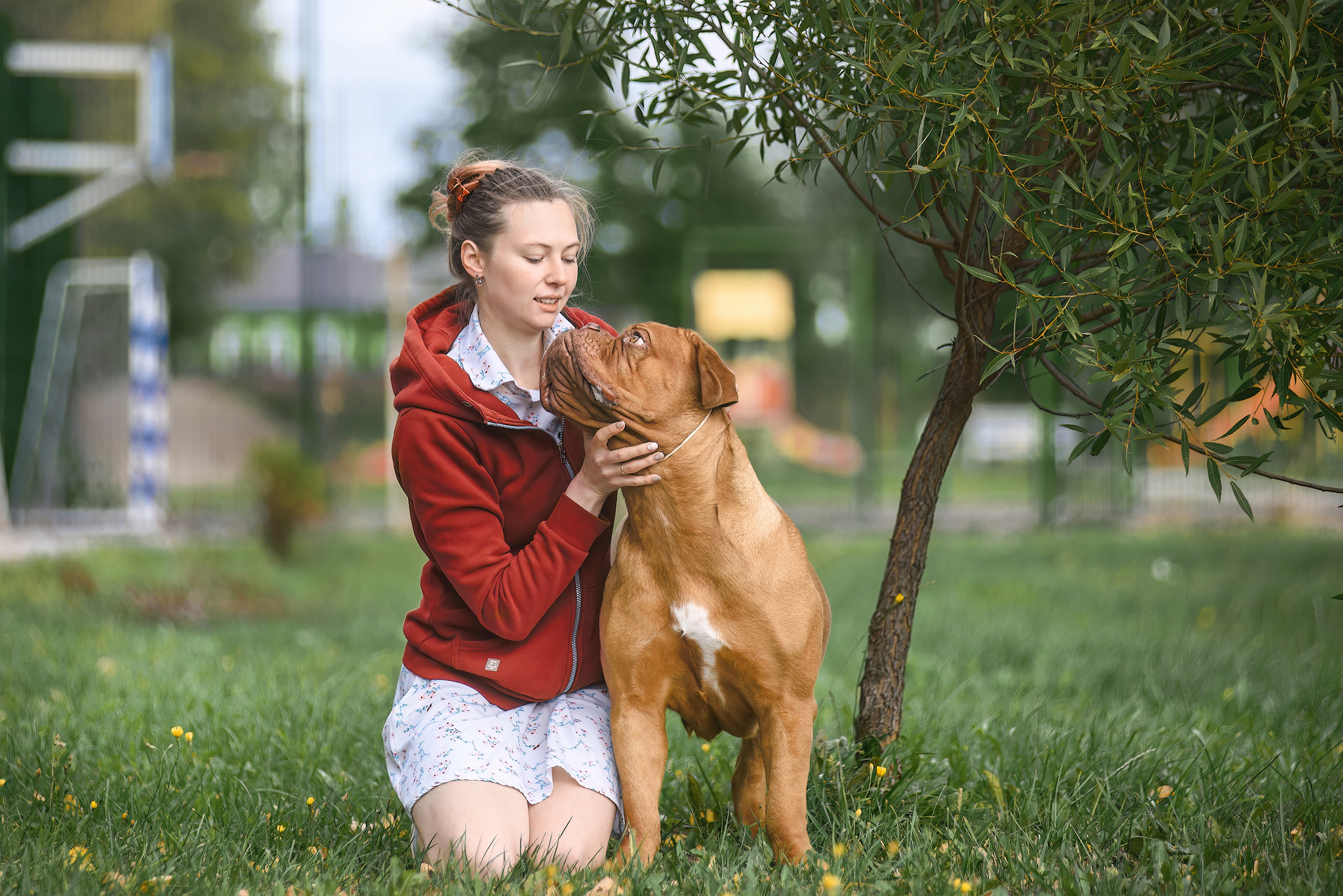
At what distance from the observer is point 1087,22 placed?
7.70 ft

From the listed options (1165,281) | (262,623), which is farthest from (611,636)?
(262,623)

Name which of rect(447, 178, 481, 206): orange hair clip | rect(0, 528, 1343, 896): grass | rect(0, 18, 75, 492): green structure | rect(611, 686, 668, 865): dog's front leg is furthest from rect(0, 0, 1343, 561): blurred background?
rect(611, 686, 668, 865): dog's front leg

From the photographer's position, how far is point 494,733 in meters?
2.88

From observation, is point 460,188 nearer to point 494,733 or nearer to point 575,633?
point 575,633

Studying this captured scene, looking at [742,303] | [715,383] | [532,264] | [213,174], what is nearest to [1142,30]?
[715,383]

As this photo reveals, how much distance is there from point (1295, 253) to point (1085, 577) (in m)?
6.27

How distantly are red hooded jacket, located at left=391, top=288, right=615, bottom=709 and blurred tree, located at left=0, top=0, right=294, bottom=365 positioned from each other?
58.8ft

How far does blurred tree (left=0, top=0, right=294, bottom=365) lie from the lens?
2109 centimetres

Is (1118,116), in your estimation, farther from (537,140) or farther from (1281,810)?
(537,140)

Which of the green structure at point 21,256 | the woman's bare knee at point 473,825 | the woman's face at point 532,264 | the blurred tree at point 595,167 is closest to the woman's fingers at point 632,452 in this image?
the woman's face at point 532,264

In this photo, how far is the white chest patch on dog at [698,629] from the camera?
2619 mm

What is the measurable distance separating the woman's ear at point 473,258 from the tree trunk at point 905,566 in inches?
54.7

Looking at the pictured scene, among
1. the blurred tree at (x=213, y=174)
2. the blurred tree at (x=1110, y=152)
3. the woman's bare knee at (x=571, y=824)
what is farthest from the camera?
the blurred tree at (x=213, y=174)

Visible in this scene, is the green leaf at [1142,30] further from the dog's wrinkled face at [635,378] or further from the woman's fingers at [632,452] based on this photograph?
the woman's fingers at [632,452]
